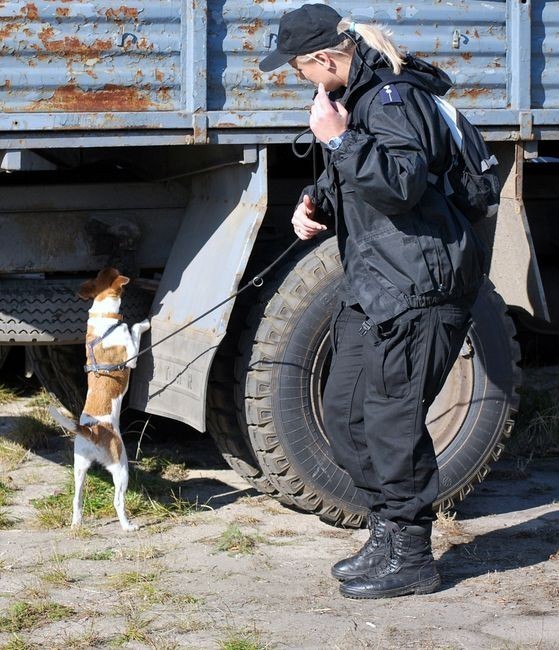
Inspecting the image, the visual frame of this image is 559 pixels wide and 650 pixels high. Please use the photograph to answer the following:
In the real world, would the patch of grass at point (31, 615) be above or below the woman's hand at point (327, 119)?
below

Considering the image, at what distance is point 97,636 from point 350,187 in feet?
5.41

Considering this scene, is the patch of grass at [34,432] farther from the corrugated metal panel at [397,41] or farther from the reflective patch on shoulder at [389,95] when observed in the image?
the reflective patch on shoulder at [389,95]

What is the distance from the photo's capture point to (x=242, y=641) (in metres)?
3.65

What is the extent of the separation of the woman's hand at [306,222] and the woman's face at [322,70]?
1.56 ft

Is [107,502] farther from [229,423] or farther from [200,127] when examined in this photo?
[200,127]

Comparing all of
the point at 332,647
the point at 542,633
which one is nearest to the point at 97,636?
the point at 332,647

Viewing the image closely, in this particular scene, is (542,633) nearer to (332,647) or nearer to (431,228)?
(332,647)

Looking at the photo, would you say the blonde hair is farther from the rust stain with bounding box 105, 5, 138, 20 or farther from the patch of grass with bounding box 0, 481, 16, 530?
the patch of grass with bounding box 0, 481, 16, 530

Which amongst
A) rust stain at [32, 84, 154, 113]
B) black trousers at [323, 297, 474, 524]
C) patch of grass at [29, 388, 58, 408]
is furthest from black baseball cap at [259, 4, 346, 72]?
patch of grass at [29, 388, 58, 408]

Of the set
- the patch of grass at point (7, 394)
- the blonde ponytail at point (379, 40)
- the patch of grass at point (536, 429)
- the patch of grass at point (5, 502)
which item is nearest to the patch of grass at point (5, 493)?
the patch of grass at point (5, 502)

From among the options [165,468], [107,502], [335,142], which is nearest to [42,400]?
[165,468]

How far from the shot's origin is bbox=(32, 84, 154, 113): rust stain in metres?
4.46

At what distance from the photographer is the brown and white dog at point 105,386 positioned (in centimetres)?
494

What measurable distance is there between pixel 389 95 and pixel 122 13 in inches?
48.6
